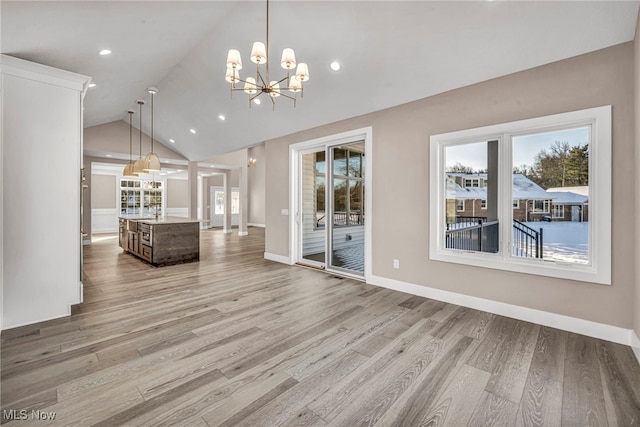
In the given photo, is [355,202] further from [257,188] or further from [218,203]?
[218,203]

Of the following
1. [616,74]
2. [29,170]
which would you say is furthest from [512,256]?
[29,170]

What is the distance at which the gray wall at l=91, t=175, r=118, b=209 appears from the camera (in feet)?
36.4

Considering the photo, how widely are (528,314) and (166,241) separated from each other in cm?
585

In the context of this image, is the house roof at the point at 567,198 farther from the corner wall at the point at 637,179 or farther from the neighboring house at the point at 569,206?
the corner wall at the point at 637,179

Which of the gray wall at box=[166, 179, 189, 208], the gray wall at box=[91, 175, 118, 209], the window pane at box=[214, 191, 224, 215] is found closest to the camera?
the gray wall at box=[91, 175, 118, 209]

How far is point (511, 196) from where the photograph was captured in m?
3.21

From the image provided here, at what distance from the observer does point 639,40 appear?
222 cm

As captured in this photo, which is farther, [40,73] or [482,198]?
[482,198]

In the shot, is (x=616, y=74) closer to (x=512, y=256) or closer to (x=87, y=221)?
(x=512, y=256)

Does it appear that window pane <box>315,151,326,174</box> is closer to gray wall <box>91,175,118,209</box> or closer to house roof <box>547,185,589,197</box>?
house roof <box>547,185,589,197</box>

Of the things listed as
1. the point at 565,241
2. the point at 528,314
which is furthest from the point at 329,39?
the point at 528,314

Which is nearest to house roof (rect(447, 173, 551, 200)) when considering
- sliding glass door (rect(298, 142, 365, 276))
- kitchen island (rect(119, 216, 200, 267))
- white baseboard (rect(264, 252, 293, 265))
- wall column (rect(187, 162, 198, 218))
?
sliding glass door (rect(298, 142, 365, 276))

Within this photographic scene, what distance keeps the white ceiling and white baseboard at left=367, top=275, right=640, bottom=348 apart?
2.53 meters

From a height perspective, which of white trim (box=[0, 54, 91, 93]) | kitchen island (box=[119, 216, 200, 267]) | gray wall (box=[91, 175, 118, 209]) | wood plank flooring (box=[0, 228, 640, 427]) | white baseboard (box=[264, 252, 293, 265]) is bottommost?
wood plank flooring (box=[0, 228, 640, 427])
